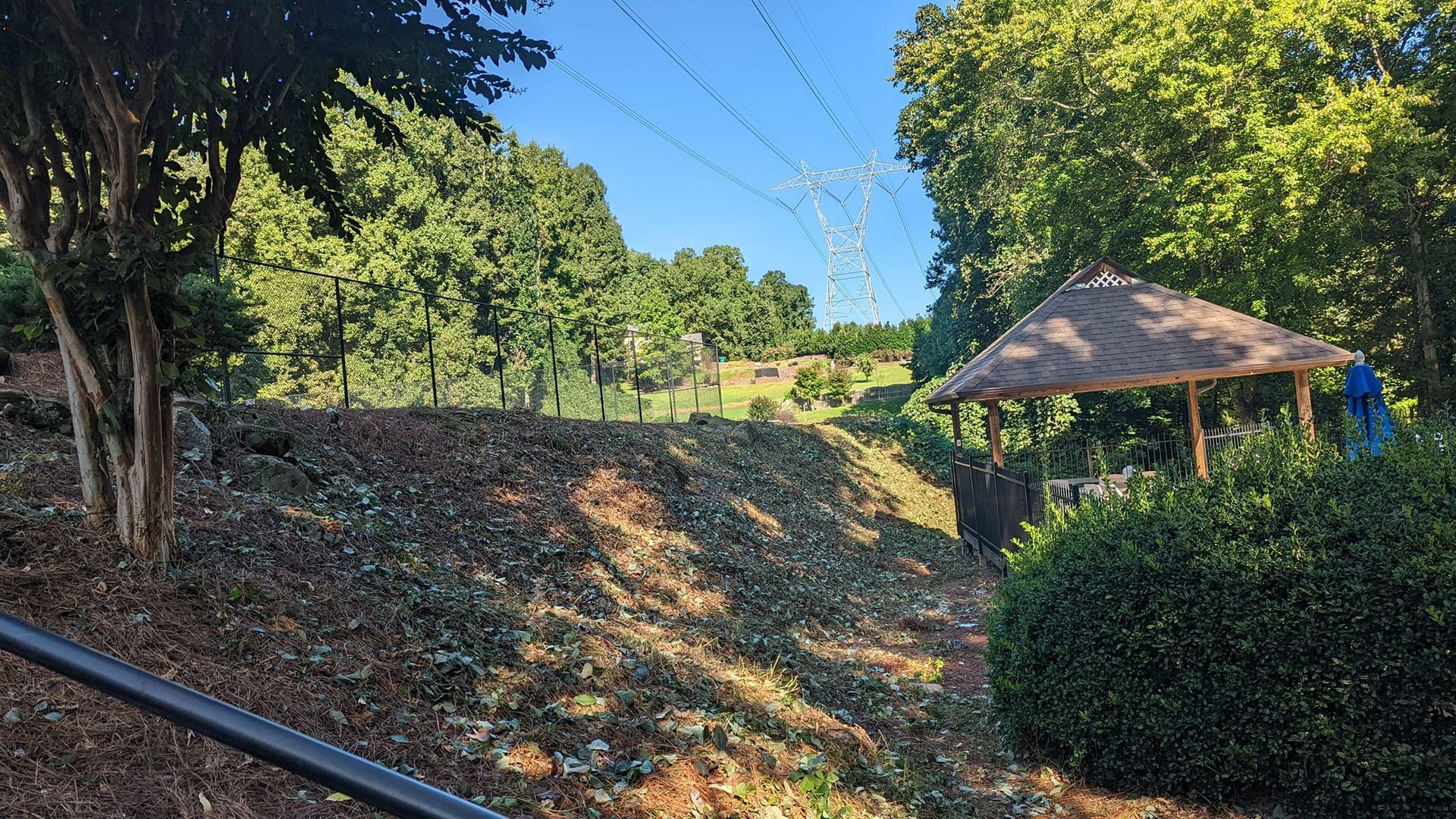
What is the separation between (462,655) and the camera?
509cm

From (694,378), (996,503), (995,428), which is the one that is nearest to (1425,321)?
(995,428)

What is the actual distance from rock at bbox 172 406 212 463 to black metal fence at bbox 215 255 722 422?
10.1ft

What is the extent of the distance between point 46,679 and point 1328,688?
20.3 feet

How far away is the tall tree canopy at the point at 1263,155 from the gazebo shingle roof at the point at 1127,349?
212 inches

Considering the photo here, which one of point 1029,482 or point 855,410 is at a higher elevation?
point 855,410

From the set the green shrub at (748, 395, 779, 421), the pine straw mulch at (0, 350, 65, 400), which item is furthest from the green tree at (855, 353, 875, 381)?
the pine straw mulch at (0, 350, 65, 400)

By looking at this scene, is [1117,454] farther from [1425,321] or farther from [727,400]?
[727,400]

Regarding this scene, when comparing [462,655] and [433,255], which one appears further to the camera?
[433,255]

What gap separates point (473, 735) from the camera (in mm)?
4289

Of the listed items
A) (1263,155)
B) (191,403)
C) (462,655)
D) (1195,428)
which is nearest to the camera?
(462,655)

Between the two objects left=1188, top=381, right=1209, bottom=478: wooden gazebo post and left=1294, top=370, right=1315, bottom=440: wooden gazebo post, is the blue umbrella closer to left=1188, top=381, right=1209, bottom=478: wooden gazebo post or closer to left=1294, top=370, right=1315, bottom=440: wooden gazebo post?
left=1188, top=381, right=1209, bottom=478: wooden gazebo post

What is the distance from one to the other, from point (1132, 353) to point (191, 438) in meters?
13.5

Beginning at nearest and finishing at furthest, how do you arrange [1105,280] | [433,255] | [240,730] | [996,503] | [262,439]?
1. [240,730]
2. [262,439]
3. [996,503]
4. [1105,280]
5. [433,255]

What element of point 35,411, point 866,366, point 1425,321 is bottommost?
point 35,411
